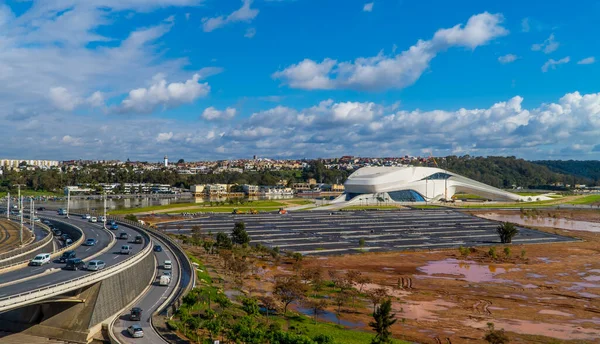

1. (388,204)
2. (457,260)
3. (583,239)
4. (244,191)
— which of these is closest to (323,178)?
(244,191)

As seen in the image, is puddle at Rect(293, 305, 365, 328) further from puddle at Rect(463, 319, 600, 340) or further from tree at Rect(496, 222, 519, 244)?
tree at Rect(496, 222, 519, 244)

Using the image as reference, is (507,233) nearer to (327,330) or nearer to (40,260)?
(327,330)

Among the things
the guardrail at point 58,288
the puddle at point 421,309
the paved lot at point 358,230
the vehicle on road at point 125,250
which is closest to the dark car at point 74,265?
the guardrail at point 58,288

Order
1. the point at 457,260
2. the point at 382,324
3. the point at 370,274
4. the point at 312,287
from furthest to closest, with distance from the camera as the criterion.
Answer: the point at 457,260, the point at 370,274, the point at 312,287, the point at 382,324

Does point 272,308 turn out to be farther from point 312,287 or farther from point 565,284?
point 565,284

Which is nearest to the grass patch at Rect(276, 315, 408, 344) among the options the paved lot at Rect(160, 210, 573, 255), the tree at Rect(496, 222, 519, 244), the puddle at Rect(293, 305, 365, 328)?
the puddle at Rect(293, 305, 365, 328)

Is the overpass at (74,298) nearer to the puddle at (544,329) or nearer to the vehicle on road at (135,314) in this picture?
the vehicle on road at (135,314)

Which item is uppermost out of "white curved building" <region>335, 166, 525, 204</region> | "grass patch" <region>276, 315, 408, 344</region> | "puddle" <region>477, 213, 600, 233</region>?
"white curved building" <region>335, 166, 525, 204</region>
